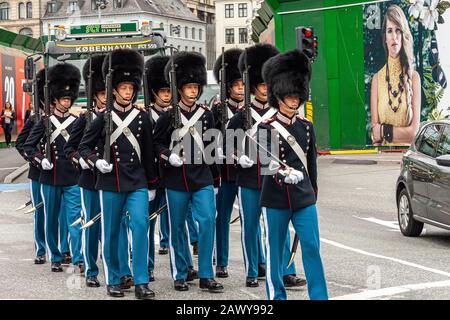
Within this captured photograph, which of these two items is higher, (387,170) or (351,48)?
(351,48)

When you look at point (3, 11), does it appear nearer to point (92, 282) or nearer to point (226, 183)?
point (226, 183)

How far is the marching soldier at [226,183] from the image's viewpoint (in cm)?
1101

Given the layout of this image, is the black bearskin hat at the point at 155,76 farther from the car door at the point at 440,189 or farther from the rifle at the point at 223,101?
the car door at the point at 440,189

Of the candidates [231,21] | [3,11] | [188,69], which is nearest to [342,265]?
[188,69]

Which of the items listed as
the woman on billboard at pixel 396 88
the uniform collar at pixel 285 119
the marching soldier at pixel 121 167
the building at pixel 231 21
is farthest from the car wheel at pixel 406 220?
the building at pixel 231 21

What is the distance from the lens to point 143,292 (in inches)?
375

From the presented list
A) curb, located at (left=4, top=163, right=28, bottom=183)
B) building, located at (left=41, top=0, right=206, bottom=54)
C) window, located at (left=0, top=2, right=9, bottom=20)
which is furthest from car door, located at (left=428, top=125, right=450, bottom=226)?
window, located at (left=0, top=2, right=9, bottom=20)

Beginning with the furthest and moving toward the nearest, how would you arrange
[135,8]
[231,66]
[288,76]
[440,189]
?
[135,8] < [440,189] < [231,66] < [288,76]

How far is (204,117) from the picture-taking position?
10.4 meters

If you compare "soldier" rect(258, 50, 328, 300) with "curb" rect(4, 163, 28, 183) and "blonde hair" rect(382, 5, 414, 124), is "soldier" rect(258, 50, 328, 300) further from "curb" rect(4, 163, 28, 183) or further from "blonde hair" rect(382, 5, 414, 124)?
"blonde hair" rect(382, 5, 414, 124)

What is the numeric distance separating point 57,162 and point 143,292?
2858 millimetres

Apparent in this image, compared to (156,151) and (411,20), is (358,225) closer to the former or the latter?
(156,151)
